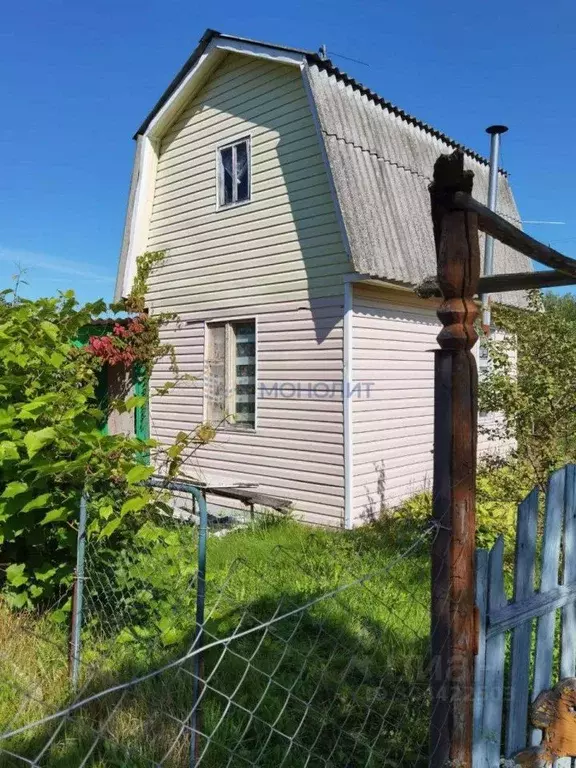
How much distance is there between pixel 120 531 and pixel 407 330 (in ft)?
20.3

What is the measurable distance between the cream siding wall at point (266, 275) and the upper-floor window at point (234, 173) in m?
0.16

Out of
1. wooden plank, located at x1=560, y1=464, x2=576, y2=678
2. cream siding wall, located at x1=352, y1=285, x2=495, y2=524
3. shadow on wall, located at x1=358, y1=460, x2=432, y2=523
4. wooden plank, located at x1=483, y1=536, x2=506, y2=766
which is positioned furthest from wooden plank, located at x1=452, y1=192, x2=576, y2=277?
shadow on wall, located at x1=358, y1=460, x2=432, y2=523

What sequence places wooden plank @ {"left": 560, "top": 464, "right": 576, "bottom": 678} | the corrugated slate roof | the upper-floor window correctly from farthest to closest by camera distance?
the upper-floor window, the corrugated slate roof, wooden plank @ {"left": 560, "top": 464, "right": 576, "bottom": 678}

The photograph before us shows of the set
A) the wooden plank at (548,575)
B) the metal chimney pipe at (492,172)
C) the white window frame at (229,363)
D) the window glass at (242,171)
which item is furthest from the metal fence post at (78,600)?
the metal chimney pipe at (492,172)

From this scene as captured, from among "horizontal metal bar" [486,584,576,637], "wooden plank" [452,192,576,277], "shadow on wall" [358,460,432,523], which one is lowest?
"shadow on wall" [358,460,432,523]

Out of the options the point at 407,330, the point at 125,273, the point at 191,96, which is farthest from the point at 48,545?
the point at 191,96

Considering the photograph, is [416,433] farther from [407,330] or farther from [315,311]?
[315,311]

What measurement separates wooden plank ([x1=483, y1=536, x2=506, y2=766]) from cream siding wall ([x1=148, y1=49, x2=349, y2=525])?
552cm

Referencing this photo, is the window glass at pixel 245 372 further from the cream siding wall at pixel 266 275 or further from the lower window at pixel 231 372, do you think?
the cream siding wall at pixel 266 275

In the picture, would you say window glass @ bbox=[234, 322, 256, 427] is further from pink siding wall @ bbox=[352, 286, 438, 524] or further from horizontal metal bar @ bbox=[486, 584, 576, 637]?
horizontal metal bar @ bbox=[486, 584, 576, 637]

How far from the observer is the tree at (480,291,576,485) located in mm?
6387

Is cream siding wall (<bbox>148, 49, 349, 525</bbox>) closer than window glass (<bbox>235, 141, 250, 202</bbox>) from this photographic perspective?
Yes

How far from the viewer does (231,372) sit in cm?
916

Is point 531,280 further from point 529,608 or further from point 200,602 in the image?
point 200,602
